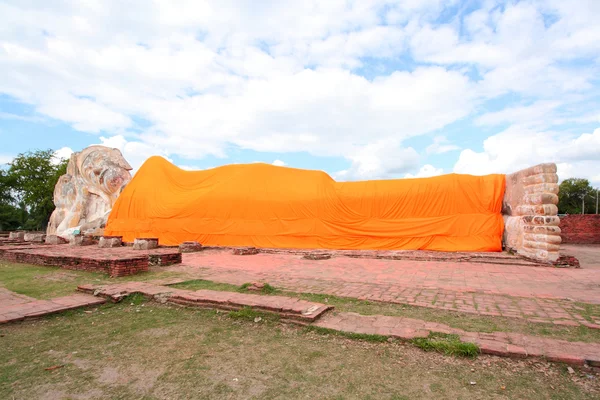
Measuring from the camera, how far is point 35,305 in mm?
4109

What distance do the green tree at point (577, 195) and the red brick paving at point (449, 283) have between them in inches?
1443

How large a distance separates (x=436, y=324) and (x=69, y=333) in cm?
356

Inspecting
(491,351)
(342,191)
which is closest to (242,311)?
(491,351)

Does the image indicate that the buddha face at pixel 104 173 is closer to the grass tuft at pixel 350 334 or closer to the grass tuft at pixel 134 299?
the grass tuft at pixel 134 299

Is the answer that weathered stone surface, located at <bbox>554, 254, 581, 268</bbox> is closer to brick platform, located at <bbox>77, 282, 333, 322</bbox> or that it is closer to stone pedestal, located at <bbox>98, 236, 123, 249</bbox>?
brick platform, located at <bbox>77, 282, 333, 322</bbox>

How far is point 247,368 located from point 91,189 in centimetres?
1809

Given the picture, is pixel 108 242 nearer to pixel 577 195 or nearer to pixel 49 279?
pixel 49 279

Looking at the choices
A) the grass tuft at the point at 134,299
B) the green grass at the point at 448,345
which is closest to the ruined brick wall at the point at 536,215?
the green grass at the point at 448,345

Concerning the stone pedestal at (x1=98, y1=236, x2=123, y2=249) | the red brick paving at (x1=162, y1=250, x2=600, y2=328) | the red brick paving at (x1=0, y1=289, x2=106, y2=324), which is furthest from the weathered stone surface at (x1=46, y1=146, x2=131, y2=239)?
the red brick paving at (x1=0, y1=289, x2=106, y2=324)

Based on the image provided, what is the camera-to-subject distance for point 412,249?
1111cm

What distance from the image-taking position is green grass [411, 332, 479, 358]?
2.63 m

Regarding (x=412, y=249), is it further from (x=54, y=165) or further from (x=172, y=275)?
(x=54, y=165)

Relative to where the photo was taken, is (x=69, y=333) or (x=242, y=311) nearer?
(x=69, y=333)

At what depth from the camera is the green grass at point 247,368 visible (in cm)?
218
